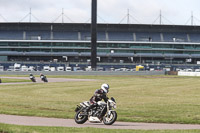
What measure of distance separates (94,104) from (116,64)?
386 feet

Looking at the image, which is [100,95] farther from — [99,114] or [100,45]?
[100,45]

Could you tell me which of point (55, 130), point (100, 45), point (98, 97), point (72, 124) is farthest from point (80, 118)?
point (100, 45)

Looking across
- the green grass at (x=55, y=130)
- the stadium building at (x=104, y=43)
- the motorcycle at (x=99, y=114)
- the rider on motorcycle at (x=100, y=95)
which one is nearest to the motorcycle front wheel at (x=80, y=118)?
the motorcycle at (x=99, y=114)

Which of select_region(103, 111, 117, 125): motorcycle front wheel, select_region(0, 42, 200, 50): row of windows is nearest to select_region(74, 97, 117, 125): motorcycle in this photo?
select_region(103, 111, 117, 125): motorcycle front wheel

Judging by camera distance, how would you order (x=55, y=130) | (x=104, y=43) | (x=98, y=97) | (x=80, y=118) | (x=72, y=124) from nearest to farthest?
(x=55, y=130)
(x=98, y=97)
(x=72, y=124)
(x=80, y=118)
(x=104, y=43)

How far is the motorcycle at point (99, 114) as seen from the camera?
16.9 metres

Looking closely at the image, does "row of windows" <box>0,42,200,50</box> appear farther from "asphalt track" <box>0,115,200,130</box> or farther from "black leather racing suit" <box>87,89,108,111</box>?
"black leather racing suit" <box>87,89,108,111</box>

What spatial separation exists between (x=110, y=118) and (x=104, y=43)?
12714cm

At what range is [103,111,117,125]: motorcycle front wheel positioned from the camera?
16.8m

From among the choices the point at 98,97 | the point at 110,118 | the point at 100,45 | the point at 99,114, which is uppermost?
the point at 100,45

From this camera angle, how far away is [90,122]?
59.3ft

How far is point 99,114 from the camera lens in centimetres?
1719

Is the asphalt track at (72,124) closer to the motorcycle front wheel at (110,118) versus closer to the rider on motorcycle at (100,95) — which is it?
the motorcycle front wheel at (110,118)

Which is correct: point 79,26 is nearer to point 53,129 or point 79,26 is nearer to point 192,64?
point 192,64
